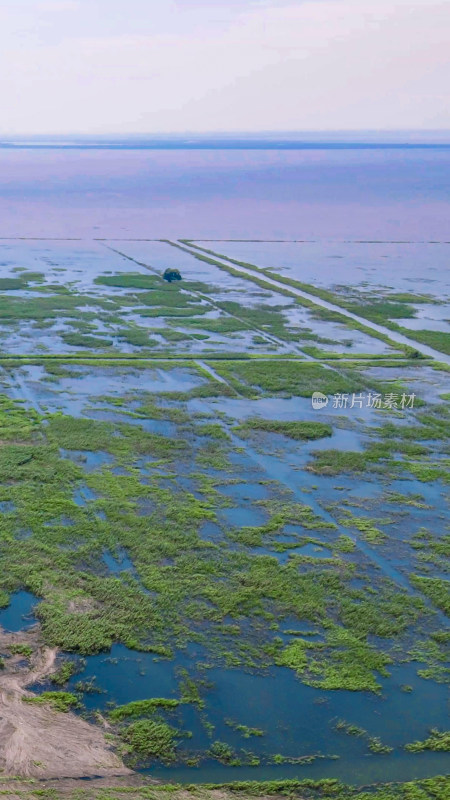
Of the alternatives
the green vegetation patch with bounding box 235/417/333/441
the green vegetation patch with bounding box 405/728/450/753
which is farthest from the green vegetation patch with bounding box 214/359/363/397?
the green vegetation patch with bounding box 405/728/450/753

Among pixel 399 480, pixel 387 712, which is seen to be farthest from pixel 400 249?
pixel 387 712

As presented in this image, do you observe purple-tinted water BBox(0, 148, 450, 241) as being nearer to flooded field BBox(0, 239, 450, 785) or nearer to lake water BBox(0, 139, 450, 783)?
lake water BBox(0, 139, 450, 783)

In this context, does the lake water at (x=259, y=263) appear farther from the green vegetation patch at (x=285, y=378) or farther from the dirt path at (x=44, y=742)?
the green vegetation patch at (x=285, y=378)

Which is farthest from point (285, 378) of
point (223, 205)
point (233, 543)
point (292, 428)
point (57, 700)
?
point (223, 205)

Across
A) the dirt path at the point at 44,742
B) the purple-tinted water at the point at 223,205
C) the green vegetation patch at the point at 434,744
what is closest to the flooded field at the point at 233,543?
the green vegetation patch at the point at 434,744

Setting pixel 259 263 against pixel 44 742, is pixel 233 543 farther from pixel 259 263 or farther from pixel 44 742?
pixel 259 263

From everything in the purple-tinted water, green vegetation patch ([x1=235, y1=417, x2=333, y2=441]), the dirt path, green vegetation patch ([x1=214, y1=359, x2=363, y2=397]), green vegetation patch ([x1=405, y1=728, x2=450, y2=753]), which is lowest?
green vegetation patch ([x1=405, y1=728, x2=450, y2=753])

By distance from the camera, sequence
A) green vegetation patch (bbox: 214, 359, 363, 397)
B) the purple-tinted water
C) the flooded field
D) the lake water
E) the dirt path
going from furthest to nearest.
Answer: the purple-tinted water < green vegetation patch (bbox: 214, 359, 363, 397) < the flooded field < the lake water < the dirt path

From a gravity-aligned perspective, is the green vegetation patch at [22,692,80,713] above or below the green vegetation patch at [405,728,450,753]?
above
